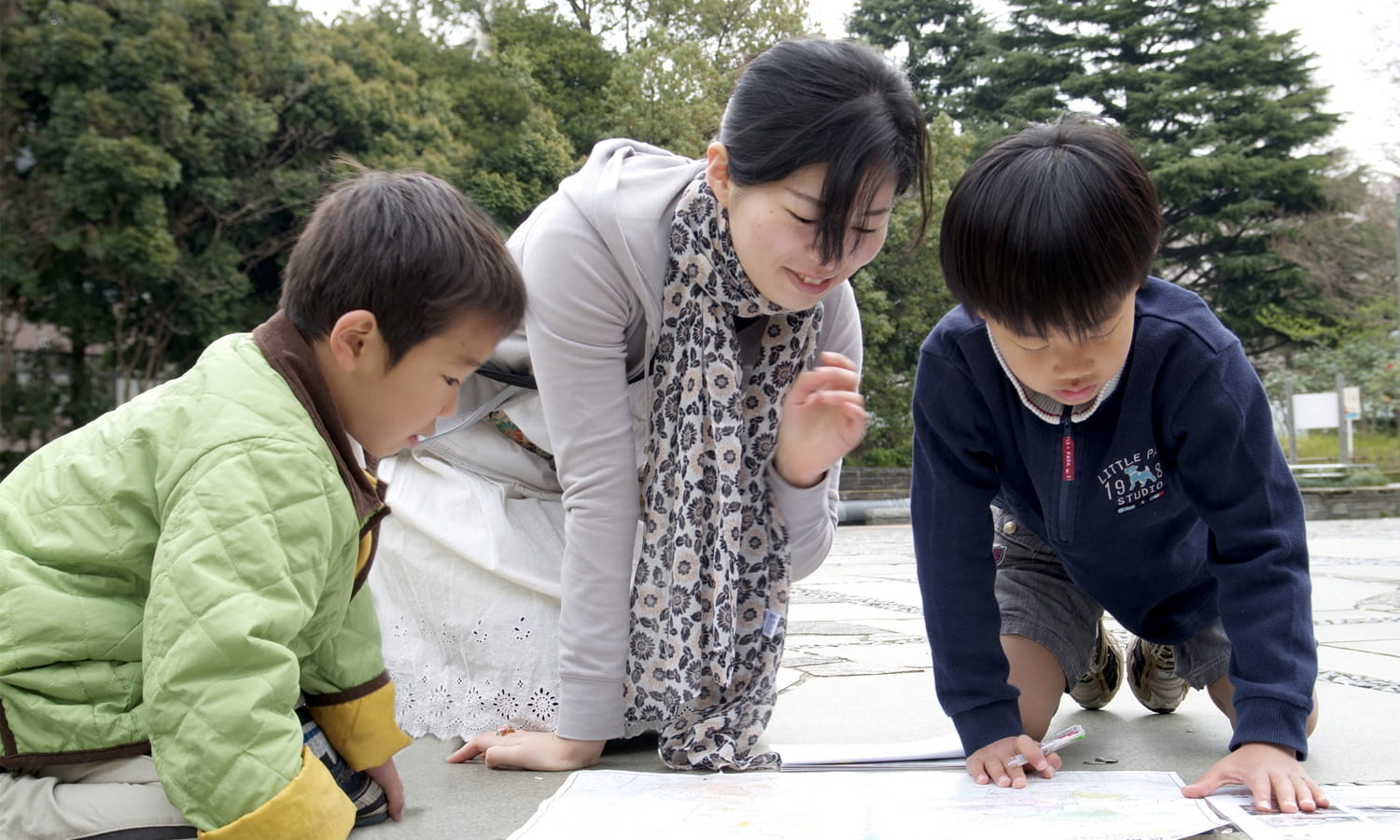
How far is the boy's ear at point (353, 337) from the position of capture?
138 centimetres

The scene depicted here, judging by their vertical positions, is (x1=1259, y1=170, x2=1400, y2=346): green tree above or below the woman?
above

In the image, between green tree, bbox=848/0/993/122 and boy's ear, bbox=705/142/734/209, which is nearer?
boy's ear, bbox=705/142/734/209

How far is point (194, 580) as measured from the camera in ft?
3.70

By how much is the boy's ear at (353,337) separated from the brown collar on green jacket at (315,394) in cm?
3

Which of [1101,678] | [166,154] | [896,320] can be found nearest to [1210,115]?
[896,320]

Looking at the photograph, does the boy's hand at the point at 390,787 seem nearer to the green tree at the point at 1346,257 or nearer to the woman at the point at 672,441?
the woman at the point at 672,441

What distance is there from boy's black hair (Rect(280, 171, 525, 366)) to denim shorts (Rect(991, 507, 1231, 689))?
1.04 m

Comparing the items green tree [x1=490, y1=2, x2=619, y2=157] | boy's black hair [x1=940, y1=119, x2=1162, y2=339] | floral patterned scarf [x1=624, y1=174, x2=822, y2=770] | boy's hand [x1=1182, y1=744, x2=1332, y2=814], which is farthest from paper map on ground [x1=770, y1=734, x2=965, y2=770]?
green tree [x1=490, y1=2, x2=619, y2=157]

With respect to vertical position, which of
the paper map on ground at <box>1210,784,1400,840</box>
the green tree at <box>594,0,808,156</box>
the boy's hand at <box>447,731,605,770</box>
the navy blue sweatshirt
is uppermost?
the green tree at <box>594,0,808,156</box>

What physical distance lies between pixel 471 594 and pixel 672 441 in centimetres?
45

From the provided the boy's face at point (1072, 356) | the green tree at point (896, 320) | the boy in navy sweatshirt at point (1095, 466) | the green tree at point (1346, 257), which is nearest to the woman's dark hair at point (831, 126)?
the boy in navy sweatshirt at point (1095, 466)

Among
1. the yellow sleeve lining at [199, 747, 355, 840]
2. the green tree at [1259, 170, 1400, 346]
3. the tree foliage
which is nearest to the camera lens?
the yellow sleeve lining at [199, 747, 355, 840]

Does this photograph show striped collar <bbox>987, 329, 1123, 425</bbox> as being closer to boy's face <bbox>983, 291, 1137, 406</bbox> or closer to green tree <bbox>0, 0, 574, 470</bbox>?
boy's face <bbox>983, 291, 1137, 406</bbox>

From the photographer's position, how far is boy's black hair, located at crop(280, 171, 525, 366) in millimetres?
1401
